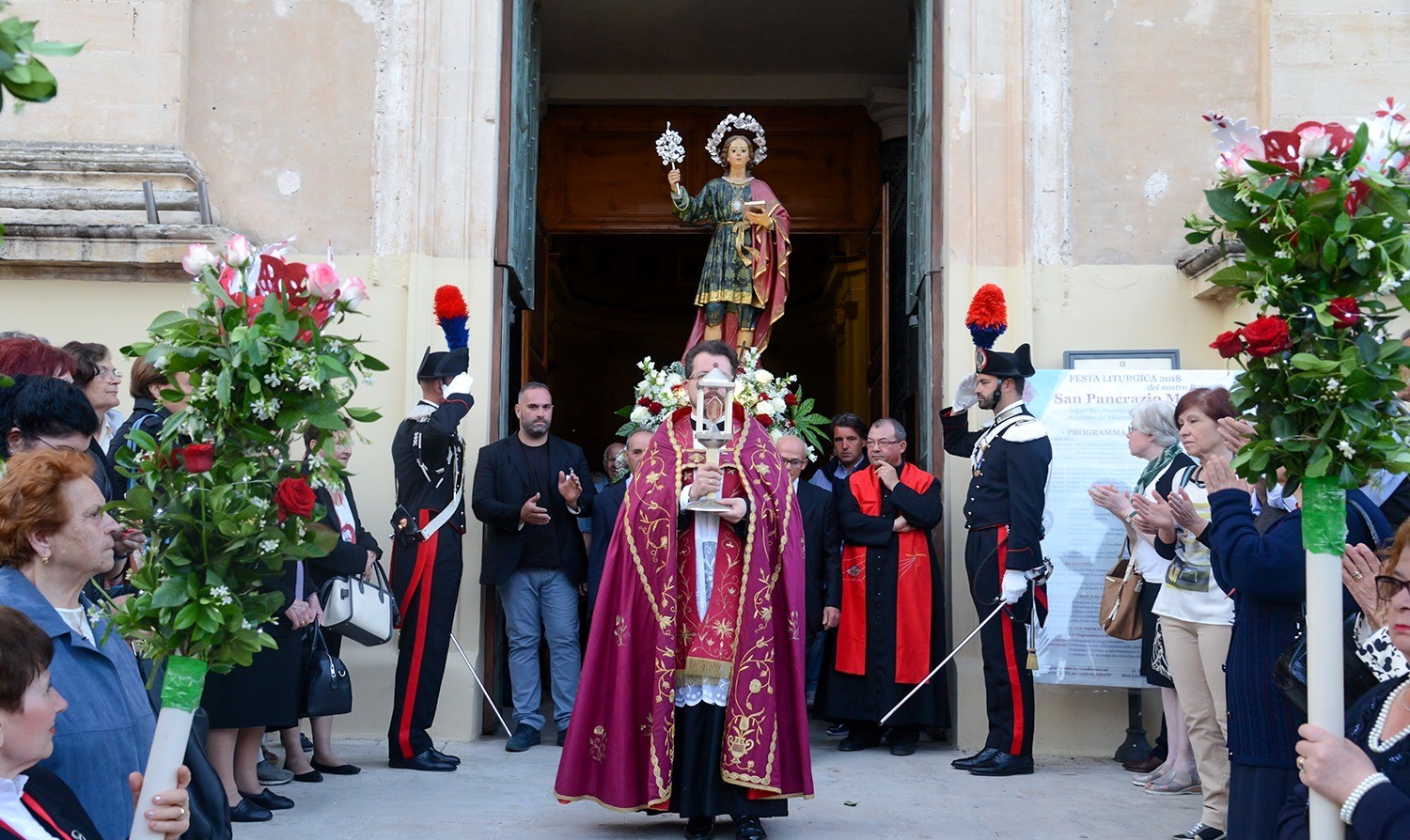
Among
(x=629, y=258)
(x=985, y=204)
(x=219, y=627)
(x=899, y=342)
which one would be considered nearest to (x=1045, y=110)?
(x=985, y=204)

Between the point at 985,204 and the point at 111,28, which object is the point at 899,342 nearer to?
the point at 985,204

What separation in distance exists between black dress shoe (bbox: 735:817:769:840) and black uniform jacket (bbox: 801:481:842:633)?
2.21 m

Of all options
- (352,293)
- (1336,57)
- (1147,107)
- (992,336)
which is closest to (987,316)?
(992,336)

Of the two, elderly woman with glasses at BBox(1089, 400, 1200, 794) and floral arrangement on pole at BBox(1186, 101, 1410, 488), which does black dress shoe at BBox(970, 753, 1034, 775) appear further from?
floral arrangement on pole at BBox(1186, 101, 1410, 488)

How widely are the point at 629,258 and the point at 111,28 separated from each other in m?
9.73

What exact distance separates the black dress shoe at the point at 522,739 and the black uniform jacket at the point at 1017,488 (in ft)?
8.13

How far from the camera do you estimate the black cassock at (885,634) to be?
760 centimetres

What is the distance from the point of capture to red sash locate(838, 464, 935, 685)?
7.62 meters

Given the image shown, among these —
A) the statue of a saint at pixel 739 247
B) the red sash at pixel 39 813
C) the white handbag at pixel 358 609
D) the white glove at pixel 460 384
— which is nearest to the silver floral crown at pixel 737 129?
the statue of a saint at pixel 739 247

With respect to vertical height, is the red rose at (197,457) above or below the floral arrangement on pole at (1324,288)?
below

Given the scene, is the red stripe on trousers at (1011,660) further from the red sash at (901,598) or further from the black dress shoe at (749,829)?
the black dress shoe at (749,829)

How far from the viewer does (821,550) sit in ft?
25.6

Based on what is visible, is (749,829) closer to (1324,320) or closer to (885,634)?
(885,634)

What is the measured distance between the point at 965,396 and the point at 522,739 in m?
2.85
